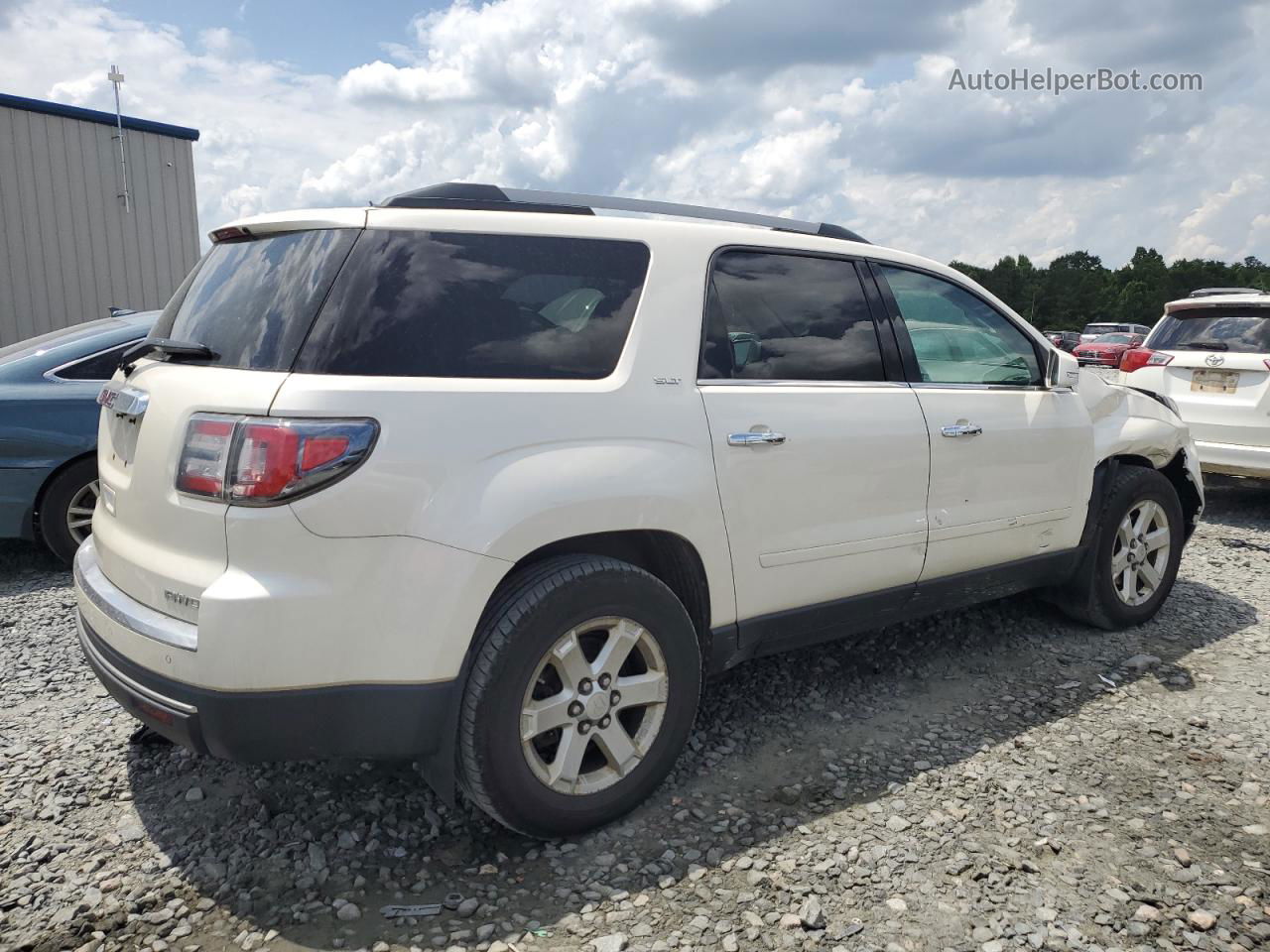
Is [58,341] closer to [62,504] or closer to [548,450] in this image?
[62,504]

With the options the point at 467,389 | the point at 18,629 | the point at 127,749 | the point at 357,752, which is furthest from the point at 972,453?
the point at 18,629

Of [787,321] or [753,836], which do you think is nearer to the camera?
[753,836]

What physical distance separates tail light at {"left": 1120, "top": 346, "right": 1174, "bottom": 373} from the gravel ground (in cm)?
427

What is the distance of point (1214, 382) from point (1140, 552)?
3.37 m

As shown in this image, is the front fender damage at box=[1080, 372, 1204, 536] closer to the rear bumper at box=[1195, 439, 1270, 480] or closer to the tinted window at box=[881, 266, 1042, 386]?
the tinted window at box=[881, 266, 1042, 386]

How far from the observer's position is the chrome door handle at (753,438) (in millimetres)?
2975

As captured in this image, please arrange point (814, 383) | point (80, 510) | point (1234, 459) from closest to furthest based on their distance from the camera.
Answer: point (814, 383) → point (80, 510) → point (1234, 459)

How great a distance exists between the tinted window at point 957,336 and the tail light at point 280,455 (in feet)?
7.62

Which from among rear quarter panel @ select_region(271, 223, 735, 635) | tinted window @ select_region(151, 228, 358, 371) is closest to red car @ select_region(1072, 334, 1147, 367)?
rear quarter panel @ select_region(271, 223, 735, 635)

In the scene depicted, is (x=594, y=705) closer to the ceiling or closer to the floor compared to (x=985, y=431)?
closer to the floor

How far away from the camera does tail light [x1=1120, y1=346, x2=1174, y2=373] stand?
7.60 metres

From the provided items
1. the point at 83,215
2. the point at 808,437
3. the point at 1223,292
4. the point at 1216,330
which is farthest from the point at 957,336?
the point at 83,215

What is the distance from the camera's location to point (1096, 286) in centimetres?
7469

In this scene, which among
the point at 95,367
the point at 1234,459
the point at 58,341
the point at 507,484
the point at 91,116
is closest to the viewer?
the point at 507,484
